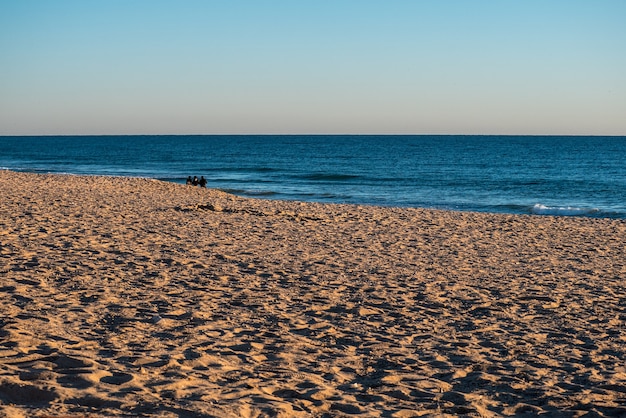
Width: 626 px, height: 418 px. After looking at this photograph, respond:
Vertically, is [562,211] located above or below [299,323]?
below

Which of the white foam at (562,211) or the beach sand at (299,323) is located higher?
the beach sand at (299,323)

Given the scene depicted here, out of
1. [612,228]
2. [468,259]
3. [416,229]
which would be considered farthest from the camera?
[612,228]

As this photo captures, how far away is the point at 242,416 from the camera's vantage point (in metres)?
4.26

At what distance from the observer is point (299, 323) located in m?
6.82

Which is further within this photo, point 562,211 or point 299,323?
point 562,211

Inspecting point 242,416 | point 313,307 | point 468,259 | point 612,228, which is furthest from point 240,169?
point 242,416

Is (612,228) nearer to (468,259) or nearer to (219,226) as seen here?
(468,259)

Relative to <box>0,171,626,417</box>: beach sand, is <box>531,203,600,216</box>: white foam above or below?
below

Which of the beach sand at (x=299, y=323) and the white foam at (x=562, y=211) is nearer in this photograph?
the beach sand at (x=299, y=323)

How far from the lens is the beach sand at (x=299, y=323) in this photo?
15.5ft

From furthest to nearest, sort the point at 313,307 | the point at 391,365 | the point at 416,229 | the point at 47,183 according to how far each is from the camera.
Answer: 1. the point at 47,183
2. the point at 416,229
3. the point at 313,307
4. the point at 391,365

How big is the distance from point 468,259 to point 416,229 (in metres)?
3.99

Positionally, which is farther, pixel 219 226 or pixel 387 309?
pixel 219 226

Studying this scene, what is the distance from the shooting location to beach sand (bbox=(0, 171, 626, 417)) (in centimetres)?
471
